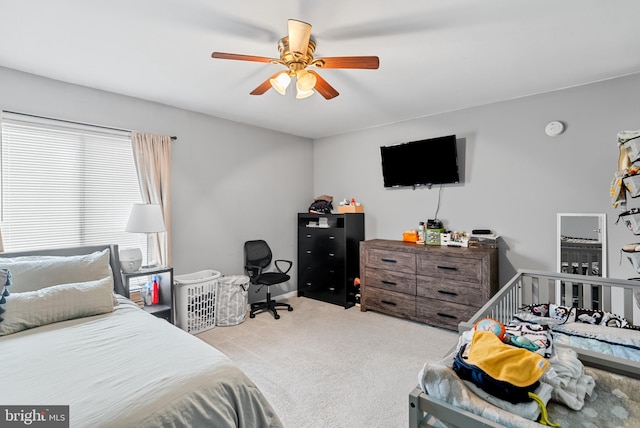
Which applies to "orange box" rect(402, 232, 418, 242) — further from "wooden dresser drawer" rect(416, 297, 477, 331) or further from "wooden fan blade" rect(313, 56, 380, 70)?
"wooden fan blade" rect(313, 56, 380, 70)

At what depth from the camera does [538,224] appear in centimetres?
307

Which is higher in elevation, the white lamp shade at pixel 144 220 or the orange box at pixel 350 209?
the orange box at pixel 350 209

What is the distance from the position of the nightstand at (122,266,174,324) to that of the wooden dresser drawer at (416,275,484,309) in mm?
2626

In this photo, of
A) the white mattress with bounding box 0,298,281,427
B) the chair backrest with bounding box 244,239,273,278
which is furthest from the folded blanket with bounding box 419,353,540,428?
the chair backrest with bounding box 244,239,273,278

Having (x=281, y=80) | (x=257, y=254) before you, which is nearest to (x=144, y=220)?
(x=257, y=254)

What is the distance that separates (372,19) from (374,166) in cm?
252

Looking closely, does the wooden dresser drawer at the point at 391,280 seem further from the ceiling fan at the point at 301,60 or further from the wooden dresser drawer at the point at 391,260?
the ceiling fan at the point at 301,60

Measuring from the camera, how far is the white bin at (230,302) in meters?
3.40

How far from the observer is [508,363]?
1086 mm

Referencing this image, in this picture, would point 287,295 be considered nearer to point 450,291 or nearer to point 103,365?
point 450,291

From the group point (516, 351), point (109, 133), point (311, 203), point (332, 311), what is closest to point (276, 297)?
point (332, 311)

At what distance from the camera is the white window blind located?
2467 mm

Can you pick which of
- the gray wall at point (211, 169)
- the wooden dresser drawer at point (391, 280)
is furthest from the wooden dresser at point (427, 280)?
the gray wall at point (211, 169)

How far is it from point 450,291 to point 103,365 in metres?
3.00
